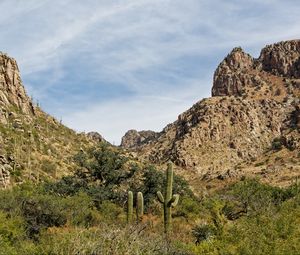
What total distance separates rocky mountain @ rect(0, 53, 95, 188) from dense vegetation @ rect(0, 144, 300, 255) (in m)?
7.24

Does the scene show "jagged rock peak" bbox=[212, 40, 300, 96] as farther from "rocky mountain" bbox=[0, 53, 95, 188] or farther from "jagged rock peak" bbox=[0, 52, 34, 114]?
"jagged rock peak" bbox=[0, 52, 34, 114]

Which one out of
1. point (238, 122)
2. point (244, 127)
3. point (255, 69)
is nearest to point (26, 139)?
point (238, 122)

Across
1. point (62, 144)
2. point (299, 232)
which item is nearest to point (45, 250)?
point (299, 232)

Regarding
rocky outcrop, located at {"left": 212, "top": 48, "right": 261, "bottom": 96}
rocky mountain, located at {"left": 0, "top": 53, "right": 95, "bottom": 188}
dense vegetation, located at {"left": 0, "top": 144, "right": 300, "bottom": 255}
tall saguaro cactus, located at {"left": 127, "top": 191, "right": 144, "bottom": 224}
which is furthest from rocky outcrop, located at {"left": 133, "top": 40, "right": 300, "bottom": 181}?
tall saguaro cactus, located at {"left": 127, "top": 191, "right": 144, "bottom": 224}

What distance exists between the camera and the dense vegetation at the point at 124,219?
24.3 metres

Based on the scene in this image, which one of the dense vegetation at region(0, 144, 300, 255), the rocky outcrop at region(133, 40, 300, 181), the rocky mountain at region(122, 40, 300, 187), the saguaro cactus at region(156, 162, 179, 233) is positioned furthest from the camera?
the rocky outcrop at region(133, 40, 300, 181)

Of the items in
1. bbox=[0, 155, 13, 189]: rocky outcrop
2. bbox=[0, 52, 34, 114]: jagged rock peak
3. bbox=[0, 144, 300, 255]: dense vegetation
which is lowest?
bbox=[0, 144, 300, 255]: dense vegetation

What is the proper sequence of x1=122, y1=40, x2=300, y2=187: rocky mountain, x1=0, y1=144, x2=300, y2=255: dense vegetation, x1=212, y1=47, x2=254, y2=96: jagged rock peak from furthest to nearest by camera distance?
x1=212, y1=47, x2=254, y2=96: jagged rock peak, x1=122, y1=40, x2=300, y2=187: rocky mountain, x1=0, y1=144, x2=300, y2=255: dense vegetation

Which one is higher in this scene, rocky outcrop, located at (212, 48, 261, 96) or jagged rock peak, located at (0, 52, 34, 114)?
rocky outcrop, located at (212, 48, 261, 96)

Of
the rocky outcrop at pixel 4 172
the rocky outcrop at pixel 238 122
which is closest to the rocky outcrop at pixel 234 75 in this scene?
the rocky outcrop at pixel 238 122

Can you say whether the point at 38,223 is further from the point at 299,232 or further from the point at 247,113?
the point at 247,113

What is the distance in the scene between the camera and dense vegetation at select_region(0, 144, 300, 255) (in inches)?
955

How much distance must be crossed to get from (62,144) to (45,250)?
56464 mm

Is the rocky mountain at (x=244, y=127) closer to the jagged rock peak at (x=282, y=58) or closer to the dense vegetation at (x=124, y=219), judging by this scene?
the jagged rock peak at (x=282, y=58)
